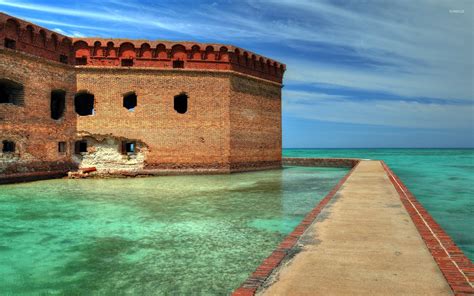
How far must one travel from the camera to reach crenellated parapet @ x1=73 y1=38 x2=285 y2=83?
18766 millimetres

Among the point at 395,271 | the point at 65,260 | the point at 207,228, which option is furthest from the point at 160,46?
the point at 395,271

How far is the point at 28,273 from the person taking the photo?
4.75 meters

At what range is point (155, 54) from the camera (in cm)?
1927

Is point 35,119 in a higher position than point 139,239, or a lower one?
higher

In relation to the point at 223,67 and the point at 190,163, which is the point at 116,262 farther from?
the point at 223,67

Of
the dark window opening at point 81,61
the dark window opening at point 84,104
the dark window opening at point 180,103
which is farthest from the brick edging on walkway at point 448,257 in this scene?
the dark window opening at point 84,104

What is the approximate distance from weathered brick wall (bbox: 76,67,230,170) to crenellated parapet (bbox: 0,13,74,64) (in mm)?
1179

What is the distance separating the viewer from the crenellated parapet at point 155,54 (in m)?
18.8

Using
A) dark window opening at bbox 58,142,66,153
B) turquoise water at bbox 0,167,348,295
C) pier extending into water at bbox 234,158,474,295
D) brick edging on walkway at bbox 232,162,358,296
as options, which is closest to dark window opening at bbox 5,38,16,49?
dark window opening at bbox 58,142,66,153

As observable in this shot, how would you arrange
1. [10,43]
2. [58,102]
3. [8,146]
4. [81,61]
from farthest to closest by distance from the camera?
[58,102] < [81,61] < [8,146] < [10,43]

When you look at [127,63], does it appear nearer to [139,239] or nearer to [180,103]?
[180,103]

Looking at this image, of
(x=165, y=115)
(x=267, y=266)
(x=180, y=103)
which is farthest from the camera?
(x=180, y=103)

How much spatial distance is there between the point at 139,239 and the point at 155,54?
47.9ft

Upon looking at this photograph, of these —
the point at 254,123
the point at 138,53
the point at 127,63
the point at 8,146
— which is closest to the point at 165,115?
the point at 127,63
